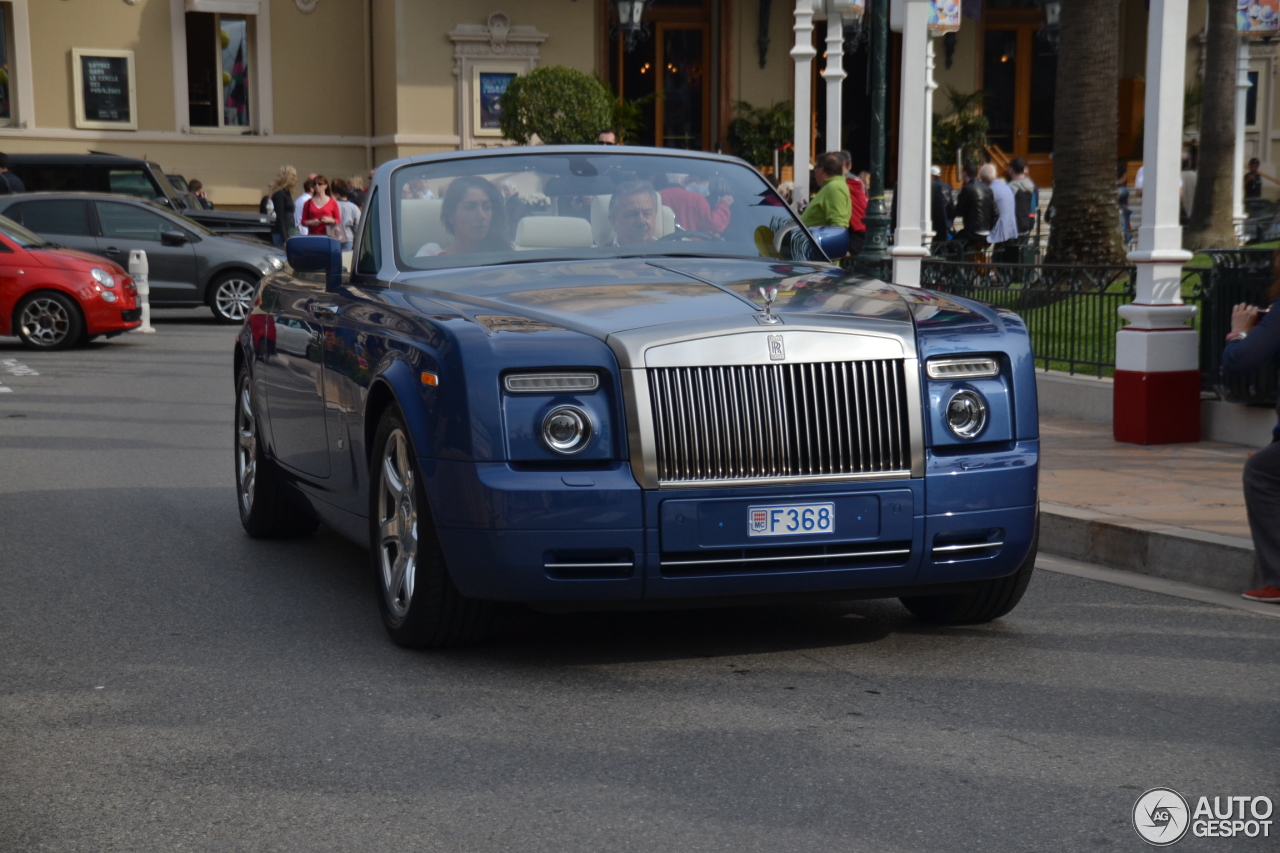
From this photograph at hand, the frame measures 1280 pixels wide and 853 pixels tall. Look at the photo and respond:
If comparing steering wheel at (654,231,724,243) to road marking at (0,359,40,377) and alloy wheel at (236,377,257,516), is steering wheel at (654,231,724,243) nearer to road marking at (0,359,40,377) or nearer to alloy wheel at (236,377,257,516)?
alloy wheel at (236,377,257,516)

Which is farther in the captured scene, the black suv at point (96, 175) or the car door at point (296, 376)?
the black suv at point (96, 175)

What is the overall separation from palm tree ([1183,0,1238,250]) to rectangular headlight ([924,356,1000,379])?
17.0m

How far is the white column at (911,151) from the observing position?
528 inches

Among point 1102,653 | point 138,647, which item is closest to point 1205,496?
point 1102,653

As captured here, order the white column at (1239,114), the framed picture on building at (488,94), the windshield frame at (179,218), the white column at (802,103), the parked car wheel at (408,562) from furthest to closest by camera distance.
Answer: the framed picture on building at (488,94) → the white column at (1239,114) → the windshield frame at (179,218) → the white column at (802,103) → the parked car wheel at (408,562)

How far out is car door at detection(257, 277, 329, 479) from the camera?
669cm

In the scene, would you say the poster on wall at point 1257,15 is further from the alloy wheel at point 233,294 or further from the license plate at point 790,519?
the license plate at point 790,519

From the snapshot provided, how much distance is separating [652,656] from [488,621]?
21.9 inches

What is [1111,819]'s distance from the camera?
13.3 ft

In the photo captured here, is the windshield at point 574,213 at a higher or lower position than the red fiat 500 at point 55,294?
higher

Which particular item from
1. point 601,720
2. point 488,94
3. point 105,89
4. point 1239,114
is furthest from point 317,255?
point 105,89

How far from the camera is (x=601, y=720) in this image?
4.91 m

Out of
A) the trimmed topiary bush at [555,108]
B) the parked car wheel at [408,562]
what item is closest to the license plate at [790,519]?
the parked car wheel at [408,562]

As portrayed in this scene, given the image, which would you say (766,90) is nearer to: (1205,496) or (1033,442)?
(1205,496)
